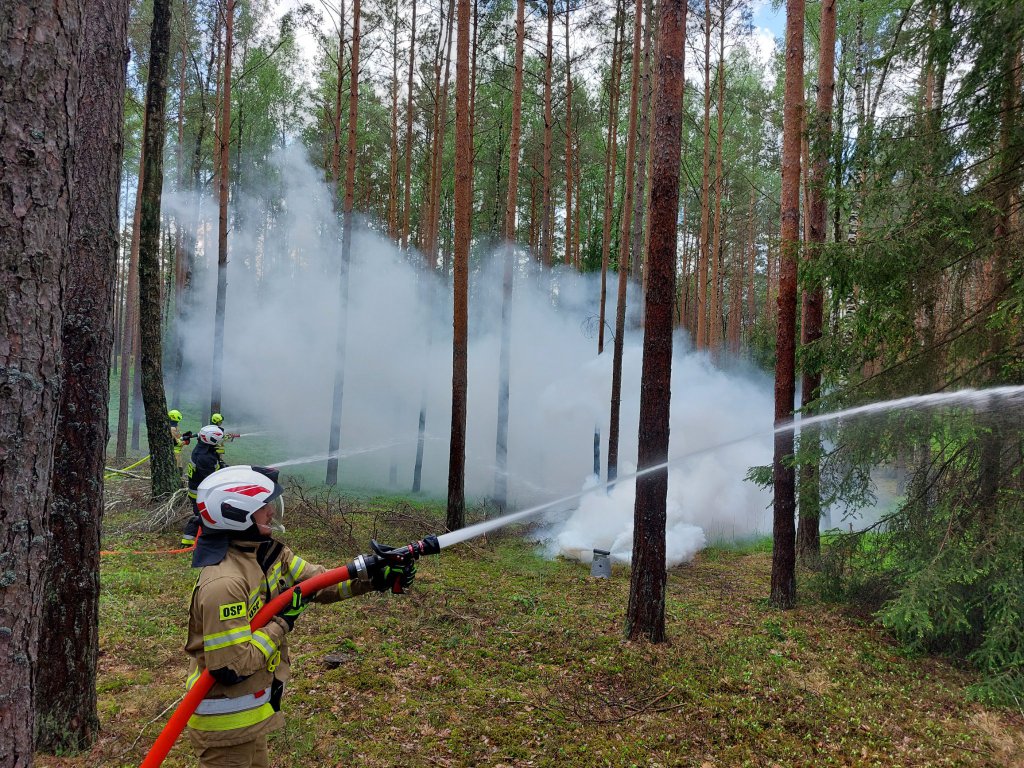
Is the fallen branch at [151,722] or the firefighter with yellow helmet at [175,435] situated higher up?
the firefighter with yellow helmet at [175,435]

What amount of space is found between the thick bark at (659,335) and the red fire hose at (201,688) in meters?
4.33

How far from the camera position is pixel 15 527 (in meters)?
1.77

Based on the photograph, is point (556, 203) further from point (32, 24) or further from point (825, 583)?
point (32, 24)

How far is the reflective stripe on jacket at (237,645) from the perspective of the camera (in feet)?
8.92

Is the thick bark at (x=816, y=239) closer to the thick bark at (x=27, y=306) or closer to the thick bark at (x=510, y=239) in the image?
the thick bark at (x=510, y=239)

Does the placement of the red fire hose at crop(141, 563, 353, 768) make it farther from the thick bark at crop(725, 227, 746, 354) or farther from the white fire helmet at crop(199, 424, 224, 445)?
the thick bark at crop(725, 227, 746, 354)

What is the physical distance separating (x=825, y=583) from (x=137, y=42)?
77.6ft

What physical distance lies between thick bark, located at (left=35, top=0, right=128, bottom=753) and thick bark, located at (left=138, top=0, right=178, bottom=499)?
5.07 m

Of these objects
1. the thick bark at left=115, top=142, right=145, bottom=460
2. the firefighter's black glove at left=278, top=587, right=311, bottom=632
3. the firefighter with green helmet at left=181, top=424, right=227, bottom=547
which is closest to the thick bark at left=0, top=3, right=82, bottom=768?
the firefighter's black glove at left=278, top=587, right=311, bottom=632

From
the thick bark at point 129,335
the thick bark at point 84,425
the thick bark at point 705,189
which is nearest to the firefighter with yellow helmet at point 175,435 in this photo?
the thick bark at point 84,425

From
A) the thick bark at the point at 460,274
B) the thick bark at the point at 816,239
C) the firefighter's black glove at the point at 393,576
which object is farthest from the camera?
the thick bark at the point at 460,274

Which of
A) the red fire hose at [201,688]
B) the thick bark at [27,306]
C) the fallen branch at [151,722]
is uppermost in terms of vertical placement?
the thick bark at [27,306]

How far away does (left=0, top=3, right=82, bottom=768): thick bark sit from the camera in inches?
69.0

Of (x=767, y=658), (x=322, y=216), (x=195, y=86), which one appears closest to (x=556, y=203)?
(x=322, y=216)
